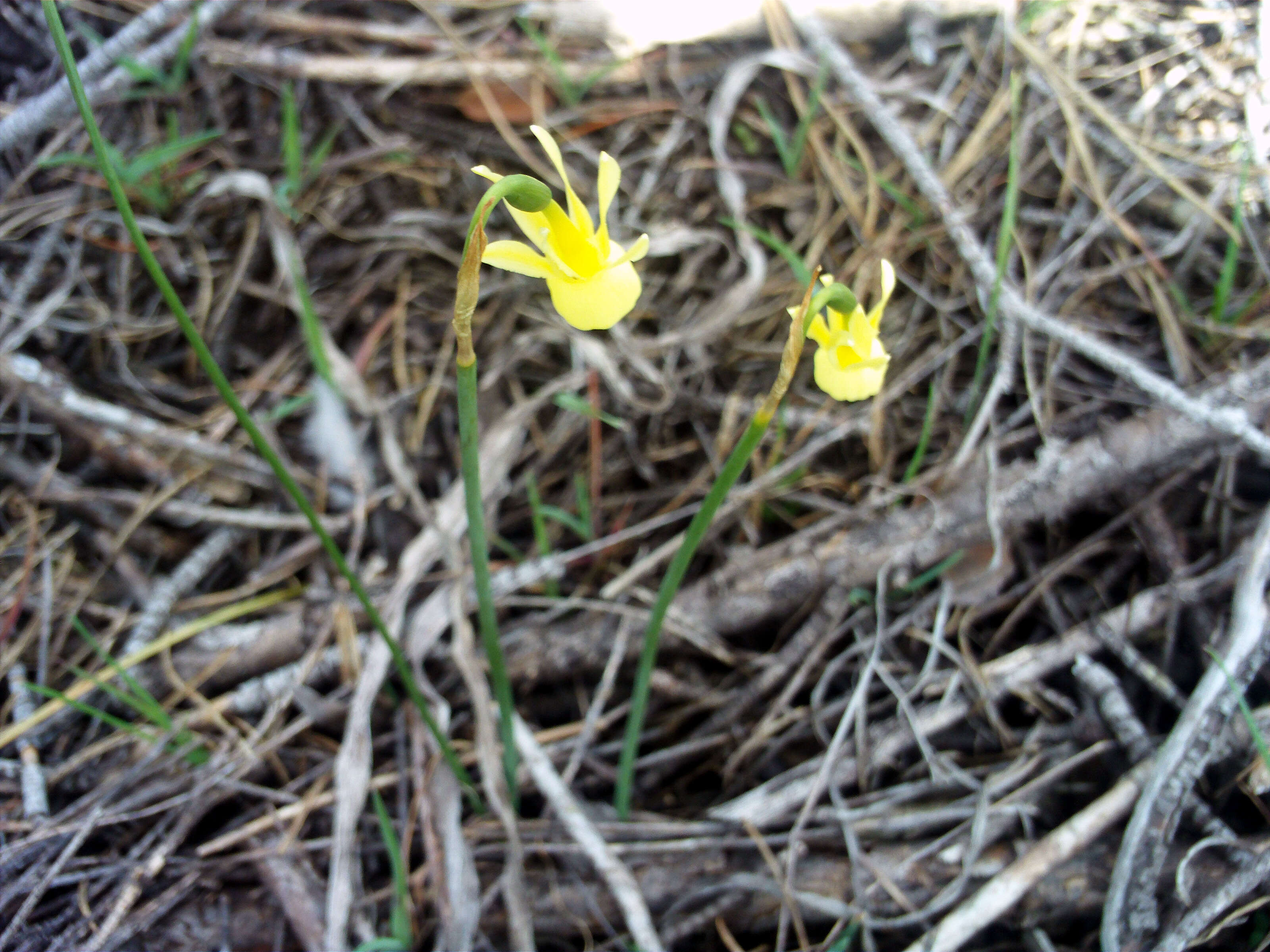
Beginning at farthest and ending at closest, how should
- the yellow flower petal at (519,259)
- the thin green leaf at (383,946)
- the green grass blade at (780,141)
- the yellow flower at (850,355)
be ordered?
1. the green grass blade at (780,141)
2. the thin green leaf at (383,946)
3. the yellow flower at (850,355)
4. the yellow flower petal at (519,259)

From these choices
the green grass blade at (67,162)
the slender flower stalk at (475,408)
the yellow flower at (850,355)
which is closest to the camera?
the slender flower stalk at (475,408)

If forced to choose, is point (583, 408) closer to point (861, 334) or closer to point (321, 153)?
point (861, 334)

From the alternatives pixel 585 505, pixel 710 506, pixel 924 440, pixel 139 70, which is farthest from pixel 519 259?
pixel 139 70

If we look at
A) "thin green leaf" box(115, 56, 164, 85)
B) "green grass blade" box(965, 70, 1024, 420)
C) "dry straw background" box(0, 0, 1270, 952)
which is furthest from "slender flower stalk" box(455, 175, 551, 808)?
"thin green leaf" box(115, 56, 164, 85)

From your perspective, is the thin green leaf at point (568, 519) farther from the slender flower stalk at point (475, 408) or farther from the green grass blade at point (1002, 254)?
the green grass blade at point (1002, 254)

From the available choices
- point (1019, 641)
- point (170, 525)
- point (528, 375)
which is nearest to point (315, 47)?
point (528, 375)

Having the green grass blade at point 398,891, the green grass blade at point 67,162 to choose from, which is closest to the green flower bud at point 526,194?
the green grass blade at point 398,891

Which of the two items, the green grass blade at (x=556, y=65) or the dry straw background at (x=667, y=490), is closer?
the dry straw background at (x=667, y=490)

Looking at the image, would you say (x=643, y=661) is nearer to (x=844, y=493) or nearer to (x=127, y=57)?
(x=844, y=493)

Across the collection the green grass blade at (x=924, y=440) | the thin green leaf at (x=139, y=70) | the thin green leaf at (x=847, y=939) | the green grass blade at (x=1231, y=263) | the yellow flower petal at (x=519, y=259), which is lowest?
the thin green leaf at (x=847, y=939)
